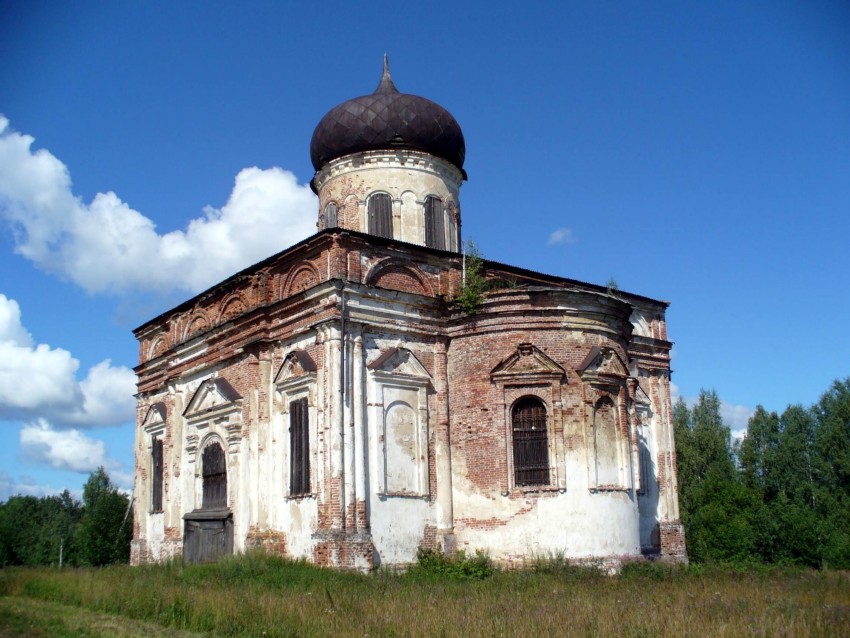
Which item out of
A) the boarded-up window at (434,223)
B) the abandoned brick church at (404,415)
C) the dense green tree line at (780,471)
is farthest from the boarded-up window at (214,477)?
the dense green tree line at (780,471)

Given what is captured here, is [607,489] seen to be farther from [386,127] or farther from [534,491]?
[386,127]

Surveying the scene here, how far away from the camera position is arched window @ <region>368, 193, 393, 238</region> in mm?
20484

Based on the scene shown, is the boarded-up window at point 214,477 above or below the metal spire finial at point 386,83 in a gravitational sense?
below

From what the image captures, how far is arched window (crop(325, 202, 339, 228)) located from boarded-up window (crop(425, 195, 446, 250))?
2310 millimetres

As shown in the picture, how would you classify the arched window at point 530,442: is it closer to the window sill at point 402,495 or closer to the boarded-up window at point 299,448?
the window sill at point 402,495

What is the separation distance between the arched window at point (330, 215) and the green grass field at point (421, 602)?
8698mm

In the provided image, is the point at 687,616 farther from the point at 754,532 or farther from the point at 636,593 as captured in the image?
the point at 754,532

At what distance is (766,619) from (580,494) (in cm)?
666

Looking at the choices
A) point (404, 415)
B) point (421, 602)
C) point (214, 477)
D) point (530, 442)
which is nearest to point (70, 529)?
point (214, 477)

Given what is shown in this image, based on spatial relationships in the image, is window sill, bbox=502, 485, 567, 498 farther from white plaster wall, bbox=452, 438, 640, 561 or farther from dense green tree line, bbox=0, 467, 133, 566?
dense green tree line, bbox=0, 467, 133, 566

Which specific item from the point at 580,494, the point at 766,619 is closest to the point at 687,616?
the point at 766,619

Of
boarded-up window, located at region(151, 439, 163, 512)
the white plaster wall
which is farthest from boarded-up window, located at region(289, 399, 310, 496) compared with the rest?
boarded-up window, located at region(151, 439, 163, 512)

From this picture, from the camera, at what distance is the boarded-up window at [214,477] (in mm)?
18812

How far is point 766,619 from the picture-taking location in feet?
31.1
